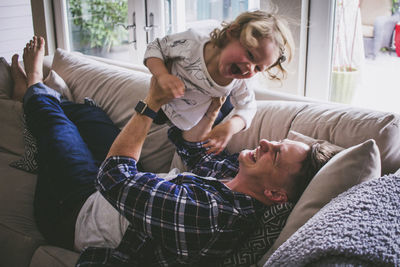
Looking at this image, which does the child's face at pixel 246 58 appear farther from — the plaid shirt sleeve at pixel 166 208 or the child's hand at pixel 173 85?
the plaid shirt sleeve at pixel 166 208

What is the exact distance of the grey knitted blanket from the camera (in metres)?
0.84

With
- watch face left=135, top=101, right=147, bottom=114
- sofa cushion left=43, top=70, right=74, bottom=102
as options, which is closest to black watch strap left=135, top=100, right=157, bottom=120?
watch face left=135, top=101, right=147, bottom=114

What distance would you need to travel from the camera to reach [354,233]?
0.89 m

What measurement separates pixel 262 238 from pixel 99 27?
3125 mm

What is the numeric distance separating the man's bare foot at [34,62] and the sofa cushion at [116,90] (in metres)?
0.18

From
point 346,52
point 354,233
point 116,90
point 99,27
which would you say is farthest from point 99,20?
point 354,233

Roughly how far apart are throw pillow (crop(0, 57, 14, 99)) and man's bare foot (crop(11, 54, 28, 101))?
28mm

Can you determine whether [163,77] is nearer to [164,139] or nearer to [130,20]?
[164,139]

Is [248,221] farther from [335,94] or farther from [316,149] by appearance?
[335,94]

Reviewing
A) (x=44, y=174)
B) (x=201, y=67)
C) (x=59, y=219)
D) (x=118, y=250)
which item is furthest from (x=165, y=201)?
(x=44, y=174)

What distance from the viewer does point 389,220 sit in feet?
3.12

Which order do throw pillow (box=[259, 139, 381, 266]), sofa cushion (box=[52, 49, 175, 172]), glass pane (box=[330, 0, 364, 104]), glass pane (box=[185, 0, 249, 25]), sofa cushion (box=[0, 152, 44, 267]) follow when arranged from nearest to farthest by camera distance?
1. throw pillow (box=[259, 139, 381, 266])
2. sofa cushion (box=[0, 152, 44, 267])
3. sofa cushion (box=[52, 49, 175, 172])
4. glass pane (box=[330, 0, 364, 104])
5. glass pane (box=[185, 0, 249, 25])

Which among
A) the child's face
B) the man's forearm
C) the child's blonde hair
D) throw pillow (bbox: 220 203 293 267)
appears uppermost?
the child's blonde hair

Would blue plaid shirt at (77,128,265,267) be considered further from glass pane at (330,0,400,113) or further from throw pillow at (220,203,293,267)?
glass pane at (330,0,400,113)
